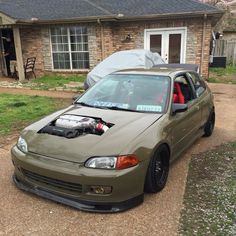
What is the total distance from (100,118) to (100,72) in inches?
242

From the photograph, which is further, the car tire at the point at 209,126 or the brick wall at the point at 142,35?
the brick wall at the point at 142,35

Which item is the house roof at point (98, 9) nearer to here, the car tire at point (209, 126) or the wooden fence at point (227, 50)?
the wooden fence at point (227, 50)

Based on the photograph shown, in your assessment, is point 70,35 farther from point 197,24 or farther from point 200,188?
point 200,188

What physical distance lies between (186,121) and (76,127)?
5.91 feet

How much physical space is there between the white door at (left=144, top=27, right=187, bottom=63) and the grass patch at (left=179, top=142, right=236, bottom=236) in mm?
9040

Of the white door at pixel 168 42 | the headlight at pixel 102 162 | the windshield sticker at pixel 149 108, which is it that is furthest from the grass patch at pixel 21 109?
the white door at pixel 168 42

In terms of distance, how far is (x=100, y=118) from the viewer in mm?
3914

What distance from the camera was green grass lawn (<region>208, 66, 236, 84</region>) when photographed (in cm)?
1382

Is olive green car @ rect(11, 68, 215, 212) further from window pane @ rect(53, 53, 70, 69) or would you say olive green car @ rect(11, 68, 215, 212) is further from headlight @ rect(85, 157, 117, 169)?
window pane @ rect(53, 53, 70, 69)

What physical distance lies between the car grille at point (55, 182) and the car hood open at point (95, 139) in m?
0.26

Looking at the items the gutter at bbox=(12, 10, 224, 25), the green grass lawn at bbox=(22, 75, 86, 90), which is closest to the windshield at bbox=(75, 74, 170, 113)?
the green grass lawn at bbox=(22, 75, 86, 90)

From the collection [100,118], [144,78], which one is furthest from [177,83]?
[100,118]

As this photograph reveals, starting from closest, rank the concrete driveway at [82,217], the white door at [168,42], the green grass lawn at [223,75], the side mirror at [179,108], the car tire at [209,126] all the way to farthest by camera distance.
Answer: the concrete driveway at [82,217], the side mirror at [179,108], the car tire at [209,126], the white door at [168,42], the green grass lawn at [223,75]

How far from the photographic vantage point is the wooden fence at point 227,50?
19.6m
